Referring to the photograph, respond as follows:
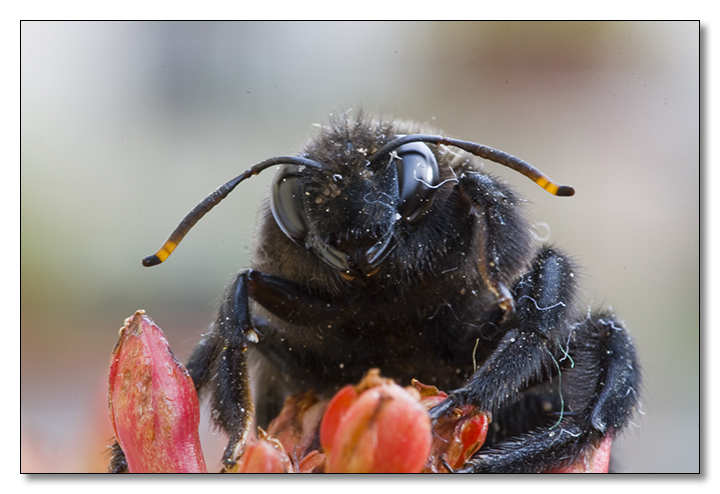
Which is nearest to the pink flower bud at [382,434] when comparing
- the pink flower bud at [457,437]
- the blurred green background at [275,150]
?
the pink flower bud at [457,437]

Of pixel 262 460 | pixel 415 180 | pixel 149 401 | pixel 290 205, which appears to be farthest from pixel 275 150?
pixel 262 460

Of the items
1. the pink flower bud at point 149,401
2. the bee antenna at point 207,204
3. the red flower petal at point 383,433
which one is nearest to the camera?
the red flower petal at point 383,433

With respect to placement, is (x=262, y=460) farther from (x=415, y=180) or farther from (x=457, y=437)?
(x=415, y=180)

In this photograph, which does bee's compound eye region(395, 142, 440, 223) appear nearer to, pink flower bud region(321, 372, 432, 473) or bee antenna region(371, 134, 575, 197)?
bee antenna region(371, 134, 575, 197)

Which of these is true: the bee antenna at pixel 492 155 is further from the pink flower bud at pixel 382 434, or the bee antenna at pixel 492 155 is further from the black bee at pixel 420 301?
the pink flower bud at pixel 382 434

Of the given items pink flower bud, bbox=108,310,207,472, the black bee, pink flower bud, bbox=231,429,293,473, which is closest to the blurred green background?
the black bee

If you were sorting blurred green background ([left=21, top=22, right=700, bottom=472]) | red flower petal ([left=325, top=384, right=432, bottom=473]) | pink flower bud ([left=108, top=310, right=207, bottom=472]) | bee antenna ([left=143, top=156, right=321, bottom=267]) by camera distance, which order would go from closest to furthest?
red flower petal ([left=325, top=384, right=432, bottom=473])
pink flower bud ([left=108, top=310, right=207, bottom=472])
bee antenna ([left=143, top=156, right=321, bottom=267])
blurred green background ([left=21, top=22, right=700, bottom=472])
